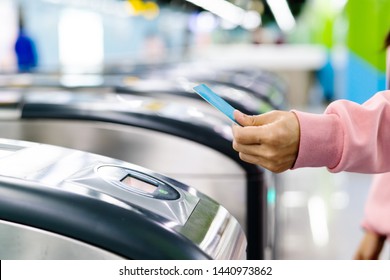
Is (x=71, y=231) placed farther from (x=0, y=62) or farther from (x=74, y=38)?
(x=74, y=38)

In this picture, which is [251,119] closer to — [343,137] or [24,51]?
[343,137]

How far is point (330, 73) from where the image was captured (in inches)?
569

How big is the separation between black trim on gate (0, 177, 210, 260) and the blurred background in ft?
2.31

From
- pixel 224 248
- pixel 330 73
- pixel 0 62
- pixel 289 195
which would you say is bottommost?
pixel 330 73

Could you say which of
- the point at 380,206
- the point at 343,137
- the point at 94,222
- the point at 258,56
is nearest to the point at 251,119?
the point at 343,137

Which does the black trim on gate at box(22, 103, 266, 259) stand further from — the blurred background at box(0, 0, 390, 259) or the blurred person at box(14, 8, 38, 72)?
the blurred person at box(14, 8, 38, 72)

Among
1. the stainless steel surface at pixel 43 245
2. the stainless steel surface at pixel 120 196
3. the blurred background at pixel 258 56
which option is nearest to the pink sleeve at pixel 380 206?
the blurred background at pixel 258 56

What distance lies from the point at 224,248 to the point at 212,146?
873 mm

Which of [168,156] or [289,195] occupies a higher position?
[168,156]

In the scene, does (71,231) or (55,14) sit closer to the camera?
(71,231)

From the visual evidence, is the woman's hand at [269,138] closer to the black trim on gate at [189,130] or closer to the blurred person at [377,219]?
the blurred person at [377,219]
